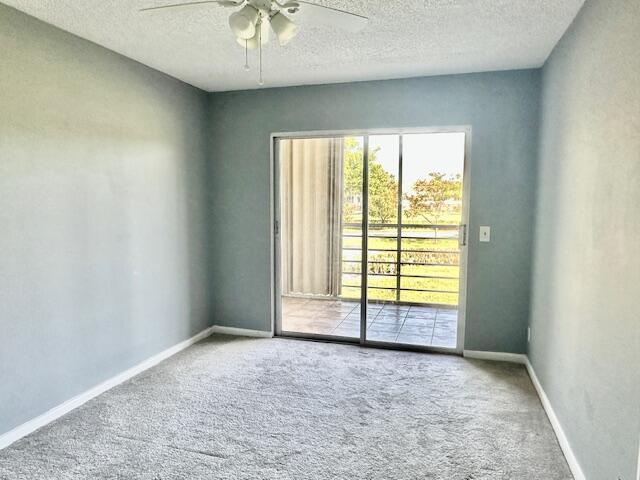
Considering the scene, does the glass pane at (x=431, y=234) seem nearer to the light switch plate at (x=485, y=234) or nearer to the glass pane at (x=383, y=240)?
the glass pane at (x=383, y=240)

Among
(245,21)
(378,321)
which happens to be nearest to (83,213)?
(245,21)

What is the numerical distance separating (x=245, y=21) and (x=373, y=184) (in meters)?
2.41

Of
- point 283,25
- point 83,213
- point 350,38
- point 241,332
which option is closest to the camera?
point 283,25

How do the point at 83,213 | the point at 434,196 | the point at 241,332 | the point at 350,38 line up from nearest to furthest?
the point at 350,38 < the point at 83,213 < the point at 434,196 < the point at 241,332

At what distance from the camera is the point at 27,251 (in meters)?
2.52

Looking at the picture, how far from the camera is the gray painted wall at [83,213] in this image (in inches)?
96.7

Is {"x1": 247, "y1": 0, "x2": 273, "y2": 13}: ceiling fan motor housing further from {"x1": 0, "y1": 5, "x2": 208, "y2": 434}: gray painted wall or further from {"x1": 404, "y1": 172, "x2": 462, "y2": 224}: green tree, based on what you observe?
{"x1": 404, "y1": 172, "x2": 462, "y2": 224}: green tree

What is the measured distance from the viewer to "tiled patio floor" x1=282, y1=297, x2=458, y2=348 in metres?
4.03

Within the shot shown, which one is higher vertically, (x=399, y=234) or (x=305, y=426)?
(x=399, y=234)

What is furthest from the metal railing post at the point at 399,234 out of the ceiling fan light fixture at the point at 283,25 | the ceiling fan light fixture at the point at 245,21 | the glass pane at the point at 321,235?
the ceiling fan light fixture at the point at 245,21

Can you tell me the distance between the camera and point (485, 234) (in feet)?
12.0

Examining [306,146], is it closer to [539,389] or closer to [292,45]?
[292,45]

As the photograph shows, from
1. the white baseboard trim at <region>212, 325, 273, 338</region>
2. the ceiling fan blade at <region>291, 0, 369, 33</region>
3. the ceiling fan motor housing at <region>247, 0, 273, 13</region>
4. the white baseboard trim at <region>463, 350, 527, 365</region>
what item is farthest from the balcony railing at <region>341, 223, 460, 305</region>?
the ceiling fan motor housing at <region>247, 0, 273, 13</region>

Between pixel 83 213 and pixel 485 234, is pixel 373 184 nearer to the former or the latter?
pixel 485 234
